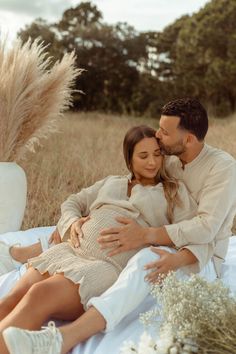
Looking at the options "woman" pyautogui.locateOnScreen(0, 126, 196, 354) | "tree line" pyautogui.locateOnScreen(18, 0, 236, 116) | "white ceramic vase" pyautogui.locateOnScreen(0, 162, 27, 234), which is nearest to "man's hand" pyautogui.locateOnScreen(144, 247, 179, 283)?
"woman" pyautogui.locateOnScreen(0, 126, 196, 354)

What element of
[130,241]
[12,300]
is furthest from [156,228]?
[12,300]

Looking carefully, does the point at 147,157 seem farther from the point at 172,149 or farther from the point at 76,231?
the point at 76,231

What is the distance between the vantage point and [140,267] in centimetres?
228

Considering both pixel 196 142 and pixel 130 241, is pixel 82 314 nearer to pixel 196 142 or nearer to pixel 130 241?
pixel 130 241

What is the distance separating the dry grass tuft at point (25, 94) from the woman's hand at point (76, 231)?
1034 millimetres

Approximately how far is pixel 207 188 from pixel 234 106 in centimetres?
1134

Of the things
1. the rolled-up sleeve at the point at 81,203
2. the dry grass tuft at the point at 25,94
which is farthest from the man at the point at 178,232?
the dry grass tuft at the point at 25,94

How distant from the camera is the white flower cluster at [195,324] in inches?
64.5

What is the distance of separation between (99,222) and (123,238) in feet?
0.50

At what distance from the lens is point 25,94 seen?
3.50 m

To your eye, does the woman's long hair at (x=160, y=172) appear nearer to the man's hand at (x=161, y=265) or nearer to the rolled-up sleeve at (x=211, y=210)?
the rolled-up sleeve at (x=211, y=210)

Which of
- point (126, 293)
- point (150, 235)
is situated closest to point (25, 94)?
point (150, 235)

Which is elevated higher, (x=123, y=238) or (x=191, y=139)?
(x=191, y=139)

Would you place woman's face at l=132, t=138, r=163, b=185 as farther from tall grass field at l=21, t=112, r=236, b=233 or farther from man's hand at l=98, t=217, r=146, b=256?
tall grass field at l=21, t=112, r=236, b=233
